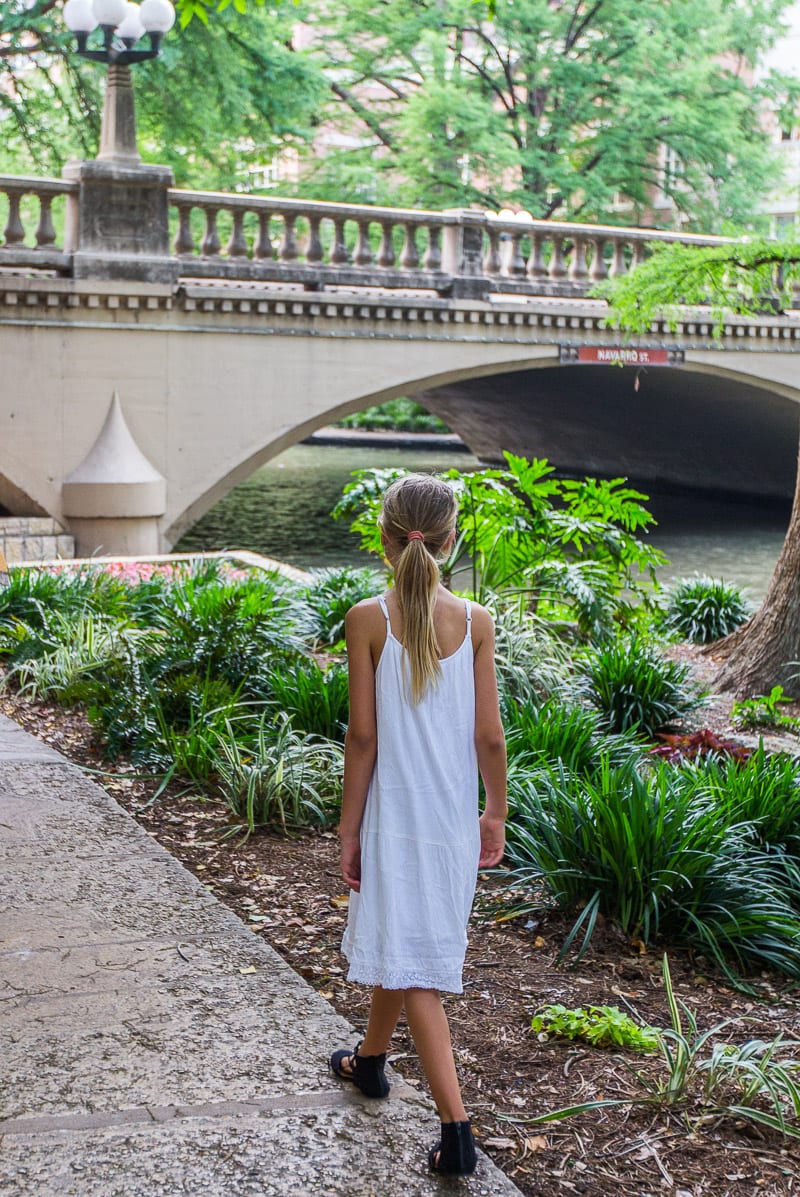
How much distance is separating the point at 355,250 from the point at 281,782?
12281mm

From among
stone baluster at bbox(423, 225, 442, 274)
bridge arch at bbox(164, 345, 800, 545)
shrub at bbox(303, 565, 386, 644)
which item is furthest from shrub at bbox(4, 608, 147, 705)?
stone baluster at bbox(423, 225, 442, 274)

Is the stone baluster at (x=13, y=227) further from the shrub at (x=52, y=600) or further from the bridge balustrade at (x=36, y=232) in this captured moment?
the shrub at (x=52, y=600)

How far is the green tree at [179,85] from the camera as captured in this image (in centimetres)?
2084

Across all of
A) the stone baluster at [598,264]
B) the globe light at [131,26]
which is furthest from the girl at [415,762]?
the stone baluster at [598,264]

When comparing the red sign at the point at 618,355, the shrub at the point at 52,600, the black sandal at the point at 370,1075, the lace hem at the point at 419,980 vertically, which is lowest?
the black sandal at the point at 370,1075

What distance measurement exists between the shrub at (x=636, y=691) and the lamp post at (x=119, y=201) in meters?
8.49

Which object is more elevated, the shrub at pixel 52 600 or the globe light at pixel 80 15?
the globe light at pixel 80 15

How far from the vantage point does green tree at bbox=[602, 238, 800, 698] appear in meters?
7.84

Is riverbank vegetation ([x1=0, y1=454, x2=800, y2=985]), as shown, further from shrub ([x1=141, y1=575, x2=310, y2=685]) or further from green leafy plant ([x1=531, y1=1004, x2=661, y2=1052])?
green leafy plant ([x1=531, y1=1004, x2=661, y2=1052])

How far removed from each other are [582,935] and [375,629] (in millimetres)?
1712

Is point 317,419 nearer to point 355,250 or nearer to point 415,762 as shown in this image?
point 355,250

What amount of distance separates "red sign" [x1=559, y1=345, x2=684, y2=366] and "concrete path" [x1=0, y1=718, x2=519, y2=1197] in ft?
48.1

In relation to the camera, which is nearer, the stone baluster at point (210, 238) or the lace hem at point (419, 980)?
the lace hem at point (419, 980)

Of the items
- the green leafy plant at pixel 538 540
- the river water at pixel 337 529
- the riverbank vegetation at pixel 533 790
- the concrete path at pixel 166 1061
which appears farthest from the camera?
the river water at pixel 337 529
